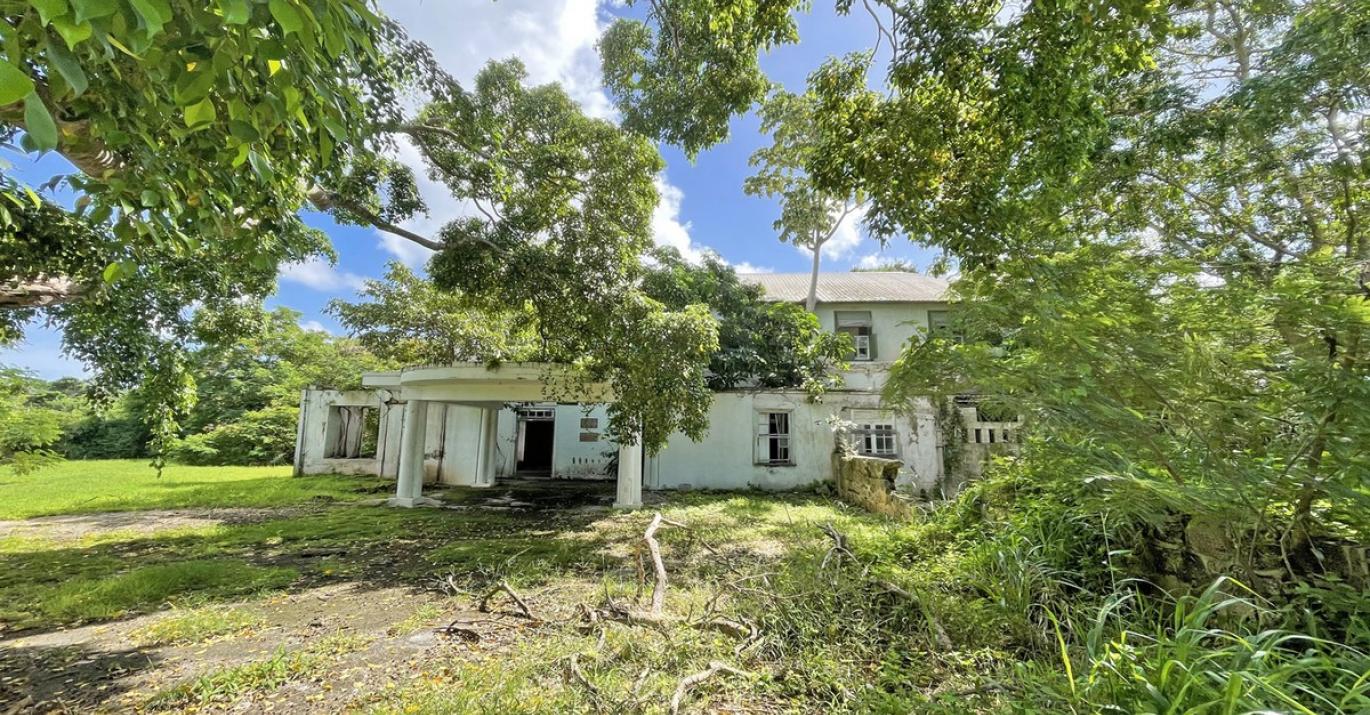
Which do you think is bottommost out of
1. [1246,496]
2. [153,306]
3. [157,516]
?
[157,516]

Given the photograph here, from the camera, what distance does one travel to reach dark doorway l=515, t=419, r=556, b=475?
1659cm

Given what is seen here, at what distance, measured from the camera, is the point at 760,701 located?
9.01 ft

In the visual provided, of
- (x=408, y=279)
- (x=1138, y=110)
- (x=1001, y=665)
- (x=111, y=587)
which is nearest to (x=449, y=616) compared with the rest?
(x=111, y=587)

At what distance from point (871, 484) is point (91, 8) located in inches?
375

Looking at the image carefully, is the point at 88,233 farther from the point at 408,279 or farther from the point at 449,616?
the point at 408,279

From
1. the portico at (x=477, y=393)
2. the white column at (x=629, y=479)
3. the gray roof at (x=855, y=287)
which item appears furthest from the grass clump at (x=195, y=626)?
the gray roof at (x=855, y=287)

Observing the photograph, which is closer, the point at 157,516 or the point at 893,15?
the point at 893,15

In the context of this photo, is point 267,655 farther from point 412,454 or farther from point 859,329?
point 859,329

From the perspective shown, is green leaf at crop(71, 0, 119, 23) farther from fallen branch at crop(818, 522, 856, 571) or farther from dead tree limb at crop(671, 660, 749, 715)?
fallen branch at crop(818, 522, 856, 571)

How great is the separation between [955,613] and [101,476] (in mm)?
20121

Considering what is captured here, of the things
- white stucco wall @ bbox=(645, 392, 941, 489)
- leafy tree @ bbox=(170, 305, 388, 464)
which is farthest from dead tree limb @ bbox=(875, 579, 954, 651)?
leafy tree @ bbox=(170, 305, 388, 464)

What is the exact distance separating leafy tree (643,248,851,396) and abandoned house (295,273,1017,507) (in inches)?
25.7

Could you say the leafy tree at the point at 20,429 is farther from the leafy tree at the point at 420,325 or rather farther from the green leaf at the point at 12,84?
the green leaf at the point at 12,84

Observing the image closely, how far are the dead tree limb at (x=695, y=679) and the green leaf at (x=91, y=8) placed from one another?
114 inches
